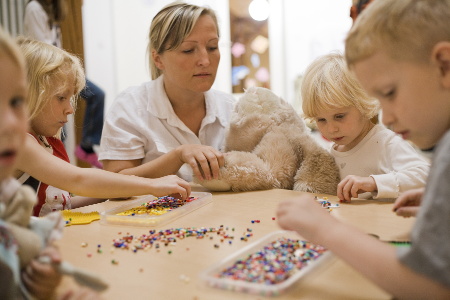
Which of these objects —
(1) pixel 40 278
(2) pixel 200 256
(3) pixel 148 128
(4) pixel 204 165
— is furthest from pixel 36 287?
(3) pixel 148 128

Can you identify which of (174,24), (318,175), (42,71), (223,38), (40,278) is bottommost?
(318,175)

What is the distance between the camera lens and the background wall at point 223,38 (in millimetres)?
3479

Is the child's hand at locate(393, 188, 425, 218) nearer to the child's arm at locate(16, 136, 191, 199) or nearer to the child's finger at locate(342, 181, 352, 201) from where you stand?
the child's finger at locate(342, 181, 352, 201)

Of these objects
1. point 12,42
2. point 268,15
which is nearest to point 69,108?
point 12,42

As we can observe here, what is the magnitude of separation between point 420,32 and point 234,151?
83cm

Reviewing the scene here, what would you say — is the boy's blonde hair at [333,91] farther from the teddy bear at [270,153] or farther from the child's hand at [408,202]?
the child's hand at [408,202]

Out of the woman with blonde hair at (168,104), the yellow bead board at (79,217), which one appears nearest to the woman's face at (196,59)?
the woman with blonde hair at (168,104)

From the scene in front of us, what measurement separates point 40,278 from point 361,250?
41cm

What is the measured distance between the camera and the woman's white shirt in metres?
1.43

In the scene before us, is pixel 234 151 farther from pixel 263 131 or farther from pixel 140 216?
pixel 140 216

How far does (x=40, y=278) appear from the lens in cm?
50

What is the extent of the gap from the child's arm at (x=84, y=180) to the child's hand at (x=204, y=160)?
0.58 feet

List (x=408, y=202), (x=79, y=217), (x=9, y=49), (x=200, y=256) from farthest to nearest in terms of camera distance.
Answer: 1. (x=79, y=217)
2. (x=408, y=202)
3. (x=200, y=256)
4. (x=9, y=49)

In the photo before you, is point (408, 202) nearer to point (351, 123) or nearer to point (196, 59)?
point (351, 123)
